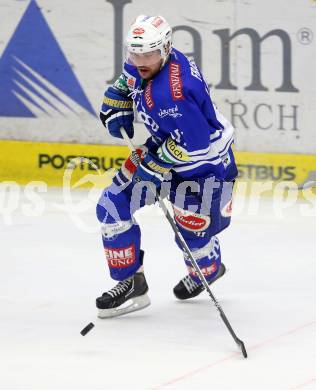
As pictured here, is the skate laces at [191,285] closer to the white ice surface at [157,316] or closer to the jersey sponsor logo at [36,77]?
the white ice surface at [157,316]

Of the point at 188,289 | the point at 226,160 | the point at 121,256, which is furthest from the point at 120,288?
the point at 226,160

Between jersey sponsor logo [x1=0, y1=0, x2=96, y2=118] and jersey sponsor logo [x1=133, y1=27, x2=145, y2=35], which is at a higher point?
jersey sponsor logo [x1=133, y1=27, x2=145, y2=35]

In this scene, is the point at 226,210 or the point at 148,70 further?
the point at 226,210

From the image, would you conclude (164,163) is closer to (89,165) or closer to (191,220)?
(191,220)

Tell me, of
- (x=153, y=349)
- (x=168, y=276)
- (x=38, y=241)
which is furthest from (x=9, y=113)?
(x=153, y=349)

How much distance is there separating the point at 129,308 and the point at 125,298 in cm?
5

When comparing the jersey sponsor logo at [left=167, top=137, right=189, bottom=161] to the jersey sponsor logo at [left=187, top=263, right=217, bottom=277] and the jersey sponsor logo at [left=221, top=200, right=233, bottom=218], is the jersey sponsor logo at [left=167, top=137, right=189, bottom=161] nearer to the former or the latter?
the jersey sponsor logo at [left=221, top=200, right=233, bottom=218]

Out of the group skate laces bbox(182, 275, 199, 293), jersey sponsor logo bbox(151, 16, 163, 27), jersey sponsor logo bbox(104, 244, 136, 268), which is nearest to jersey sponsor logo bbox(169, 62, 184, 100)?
jersey sponsor logo bbox(151, 16, 163, 27)

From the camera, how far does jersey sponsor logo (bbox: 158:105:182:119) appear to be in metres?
3.82

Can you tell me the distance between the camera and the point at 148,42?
12.6 feet

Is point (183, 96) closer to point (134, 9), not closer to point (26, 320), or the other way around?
point (26, 320)

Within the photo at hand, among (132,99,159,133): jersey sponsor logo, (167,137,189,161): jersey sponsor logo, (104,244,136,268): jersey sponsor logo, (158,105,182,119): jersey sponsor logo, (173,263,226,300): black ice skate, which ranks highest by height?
(158,105,182,119): jersey sponsor logo

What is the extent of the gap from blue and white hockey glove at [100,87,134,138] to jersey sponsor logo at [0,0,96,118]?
2.95 metres

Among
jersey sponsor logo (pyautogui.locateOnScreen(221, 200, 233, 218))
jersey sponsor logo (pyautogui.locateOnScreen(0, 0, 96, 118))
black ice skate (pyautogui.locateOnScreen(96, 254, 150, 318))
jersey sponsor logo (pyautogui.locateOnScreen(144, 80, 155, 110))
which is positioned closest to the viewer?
jersey sponsor logo (pyautogui.locateOnScreen(144, 80, 155, 110))
